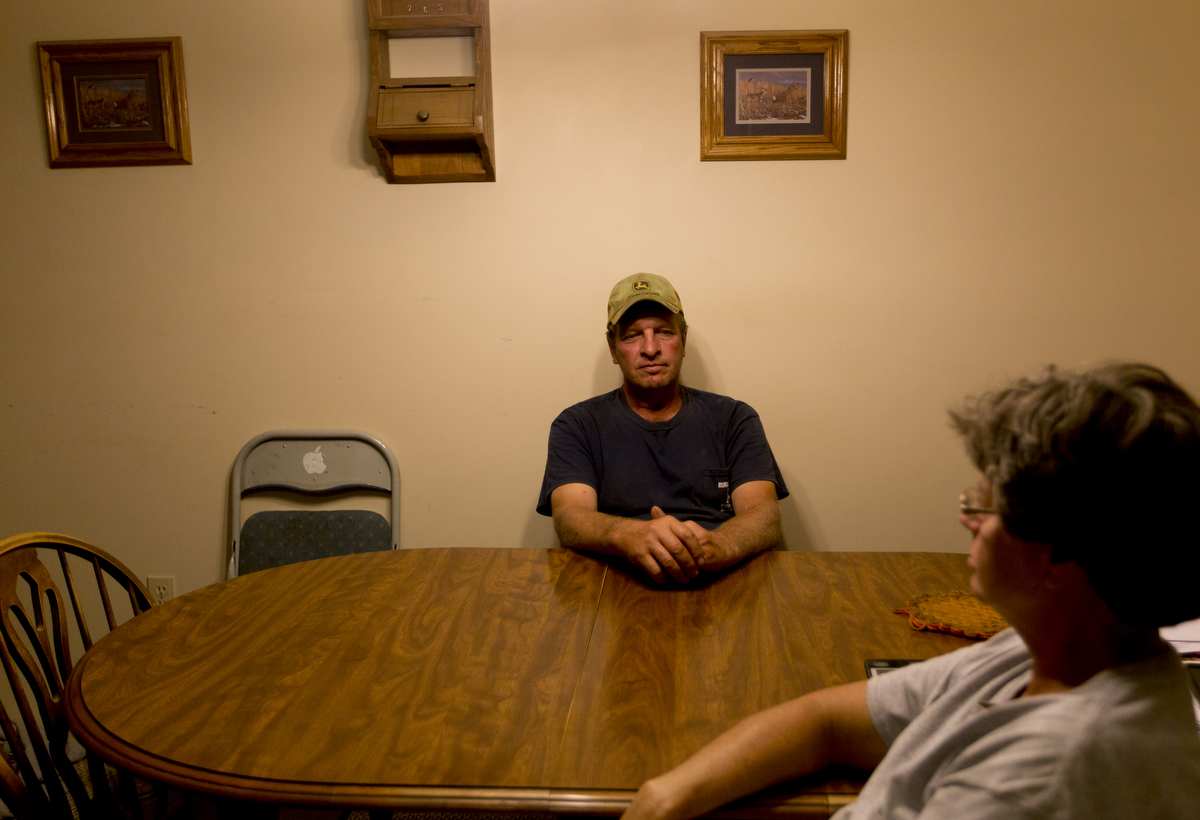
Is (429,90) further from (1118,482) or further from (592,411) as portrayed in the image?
(1118,482)

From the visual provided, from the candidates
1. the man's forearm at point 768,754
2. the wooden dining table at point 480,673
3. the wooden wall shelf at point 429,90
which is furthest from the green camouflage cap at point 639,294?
the man's forearm at point 768,754

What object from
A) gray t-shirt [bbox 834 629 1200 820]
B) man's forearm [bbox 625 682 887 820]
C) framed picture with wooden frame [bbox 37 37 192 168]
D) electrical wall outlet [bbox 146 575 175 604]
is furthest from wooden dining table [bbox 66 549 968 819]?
framed picture with wooden frame [bbox 37 37 192 168]

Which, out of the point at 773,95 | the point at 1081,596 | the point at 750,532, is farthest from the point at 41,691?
the point at 773,95

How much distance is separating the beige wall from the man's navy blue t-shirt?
0.35m

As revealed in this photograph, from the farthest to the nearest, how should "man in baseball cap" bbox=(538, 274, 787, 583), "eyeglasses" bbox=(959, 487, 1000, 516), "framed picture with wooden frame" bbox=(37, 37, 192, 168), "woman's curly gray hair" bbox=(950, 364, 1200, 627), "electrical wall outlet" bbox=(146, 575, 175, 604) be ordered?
1. "electrical wall outlet" bbox=(146, 575, 175, 604)
2. "framed picture with wooden frame" bbox=(37, 37, 192, 168)
3. "man in baseball cap" bbox=(538, 274, 787, 583)
4. "eyeglasses" bbox=(959, 487, 1000, 516)
5. "woman's curly gray hair" bbox=(950, 364, 1200, 627)

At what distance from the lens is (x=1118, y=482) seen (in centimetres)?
53

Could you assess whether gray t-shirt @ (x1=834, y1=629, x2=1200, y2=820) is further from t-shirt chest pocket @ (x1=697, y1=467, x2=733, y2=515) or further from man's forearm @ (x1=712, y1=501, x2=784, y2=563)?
t-shirt chest pocket @ (x1=697, y1=467, x2=733, y2=515)

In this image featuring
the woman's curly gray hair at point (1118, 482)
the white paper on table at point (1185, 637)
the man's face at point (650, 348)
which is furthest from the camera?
the man's face at point (650, 348)

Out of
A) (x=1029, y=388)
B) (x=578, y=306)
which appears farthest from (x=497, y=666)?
(x=578, y=306)

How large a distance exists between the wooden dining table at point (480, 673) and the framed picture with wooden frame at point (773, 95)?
131cm

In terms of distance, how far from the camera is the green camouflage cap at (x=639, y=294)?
2.04m

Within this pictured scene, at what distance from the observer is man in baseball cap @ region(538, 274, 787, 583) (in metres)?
1.92

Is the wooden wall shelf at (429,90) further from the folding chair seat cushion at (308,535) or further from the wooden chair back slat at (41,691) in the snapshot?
the wooden chair back slat at (41,691)

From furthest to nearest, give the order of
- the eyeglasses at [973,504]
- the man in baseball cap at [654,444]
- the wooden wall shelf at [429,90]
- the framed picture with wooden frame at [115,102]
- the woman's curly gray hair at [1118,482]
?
the framed picture with wooden frame at [115,102], the wooden wall shelf at [429,90], the man in baseball cap at [654,444], the eyeglasses at [973,504], the woman's curly gray hair at [1118,482]
